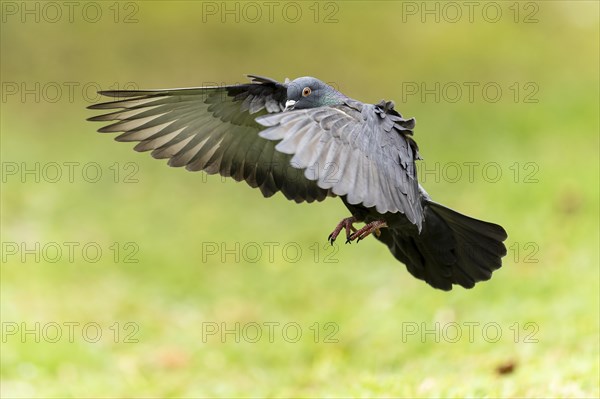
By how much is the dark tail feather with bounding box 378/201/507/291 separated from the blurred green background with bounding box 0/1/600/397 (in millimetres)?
1071

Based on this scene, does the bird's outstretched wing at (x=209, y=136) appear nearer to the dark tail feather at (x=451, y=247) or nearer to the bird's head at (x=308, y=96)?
the bird's head at (x=308, y=96)

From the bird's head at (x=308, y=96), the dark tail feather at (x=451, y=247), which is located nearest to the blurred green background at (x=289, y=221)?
the dark tail feather at (x=451, y=247)

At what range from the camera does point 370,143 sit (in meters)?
4.26

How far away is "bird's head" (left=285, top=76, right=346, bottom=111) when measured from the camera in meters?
4.71

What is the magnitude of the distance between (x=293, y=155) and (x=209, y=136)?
0.87 meters

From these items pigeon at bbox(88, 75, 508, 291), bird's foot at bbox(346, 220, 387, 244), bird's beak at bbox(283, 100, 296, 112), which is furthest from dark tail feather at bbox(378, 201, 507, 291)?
bird's beak at bbox(283, 100, 296, 112)

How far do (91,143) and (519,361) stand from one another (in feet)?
25.3

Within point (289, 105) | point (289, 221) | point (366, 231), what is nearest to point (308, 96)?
point (289, 105)

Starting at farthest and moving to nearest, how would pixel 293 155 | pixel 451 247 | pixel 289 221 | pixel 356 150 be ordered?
1. pixel 289 221
2. pixel 451 247
3. pixel 293 155
4. pixel 356 150

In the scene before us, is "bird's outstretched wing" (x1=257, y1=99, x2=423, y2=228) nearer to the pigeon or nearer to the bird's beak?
the pigeon

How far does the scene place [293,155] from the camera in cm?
455

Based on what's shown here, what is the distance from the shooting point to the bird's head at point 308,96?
4715 mm

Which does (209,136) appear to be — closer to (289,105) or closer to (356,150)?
(289,105)

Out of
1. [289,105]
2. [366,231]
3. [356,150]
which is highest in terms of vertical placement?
[289,105]
